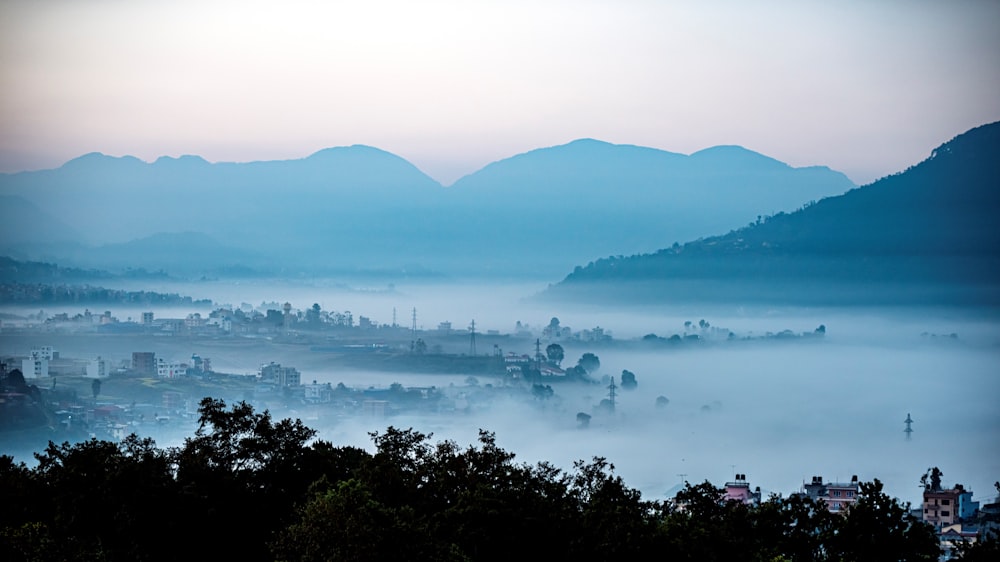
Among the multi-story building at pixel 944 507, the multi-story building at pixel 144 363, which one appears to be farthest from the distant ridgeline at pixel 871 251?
the multi-story building at pixel 944 507

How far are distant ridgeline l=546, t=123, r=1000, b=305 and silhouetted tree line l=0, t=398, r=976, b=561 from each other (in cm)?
9062

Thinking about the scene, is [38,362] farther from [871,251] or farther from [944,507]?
[871,251]

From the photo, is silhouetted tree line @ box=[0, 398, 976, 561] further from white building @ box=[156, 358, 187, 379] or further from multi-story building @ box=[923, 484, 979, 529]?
white building @ box=[156, 358, 187, 379]

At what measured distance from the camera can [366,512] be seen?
45.7 feet

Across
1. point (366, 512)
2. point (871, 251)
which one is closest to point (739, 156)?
point (871, 251)

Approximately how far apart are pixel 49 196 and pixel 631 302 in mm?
56698

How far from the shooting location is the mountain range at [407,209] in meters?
128

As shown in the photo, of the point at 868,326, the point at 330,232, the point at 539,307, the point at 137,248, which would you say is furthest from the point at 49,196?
the point at 868,326

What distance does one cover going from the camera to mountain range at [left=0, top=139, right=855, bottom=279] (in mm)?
128250

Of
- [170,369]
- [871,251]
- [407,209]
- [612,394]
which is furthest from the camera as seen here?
[407,209]

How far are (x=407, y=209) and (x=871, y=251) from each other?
60.4m

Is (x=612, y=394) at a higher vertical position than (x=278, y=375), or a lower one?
lower

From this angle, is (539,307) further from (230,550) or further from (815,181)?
(230,550)

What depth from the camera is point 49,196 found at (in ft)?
389
